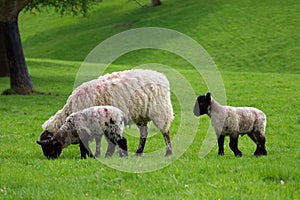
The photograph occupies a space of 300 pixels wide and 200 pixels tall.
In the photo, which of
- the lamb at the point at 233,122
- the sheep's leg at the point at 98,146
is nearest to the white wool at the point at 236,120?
the lamb at the point at 233,122

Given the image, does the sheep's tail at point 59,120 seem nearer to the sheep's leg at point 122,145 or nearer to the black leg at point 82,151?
the black leg at point 82,151

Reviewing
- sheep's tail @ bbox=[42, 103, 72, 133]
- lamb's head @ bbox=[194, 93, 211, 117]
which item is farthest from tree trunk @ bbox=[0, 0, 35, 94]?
lamb's head @ bbox=[194, 93, 211, 117]

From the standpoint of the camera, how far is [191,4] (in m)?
62.9

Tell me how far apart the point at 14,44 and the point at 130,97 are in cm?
1414

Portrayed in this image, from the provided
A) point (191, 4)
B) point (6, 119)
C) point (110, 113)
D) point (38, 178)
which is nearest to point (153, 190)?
point (38, 178)

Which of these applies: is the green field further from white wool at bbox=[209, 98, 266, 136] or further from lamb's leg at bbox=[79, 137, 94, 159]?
white wool at bbox=[209, 98, 266, 136]

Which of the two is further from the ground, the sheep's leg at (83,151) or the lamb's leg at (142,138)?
the sheep's leg at (83,151)

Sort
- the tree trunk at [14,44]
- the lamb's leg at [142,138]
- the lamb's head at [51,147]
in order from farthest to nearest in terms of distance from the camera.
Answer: the tree trunk at [14,44]
the lamb's leg at [142,138]
the lamb's head at [51,147]

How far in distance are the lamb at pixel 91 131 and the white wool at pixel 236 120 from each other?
202 cm

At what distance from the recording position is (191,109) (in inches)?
752

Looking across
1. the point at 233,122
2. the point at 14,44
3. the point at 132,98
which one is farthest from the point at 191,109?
the point at 14,44

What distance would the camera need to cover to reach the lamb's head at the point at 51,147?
9531 millimetres

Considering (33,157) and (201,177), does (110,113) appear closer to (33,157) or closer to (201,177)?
(33,157)

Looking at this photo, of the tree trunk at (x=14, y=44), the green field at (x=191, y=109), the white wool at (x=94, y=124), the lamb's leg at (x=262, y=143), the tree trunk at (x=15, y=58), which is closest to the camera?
the green field at (x=191, y=109)
